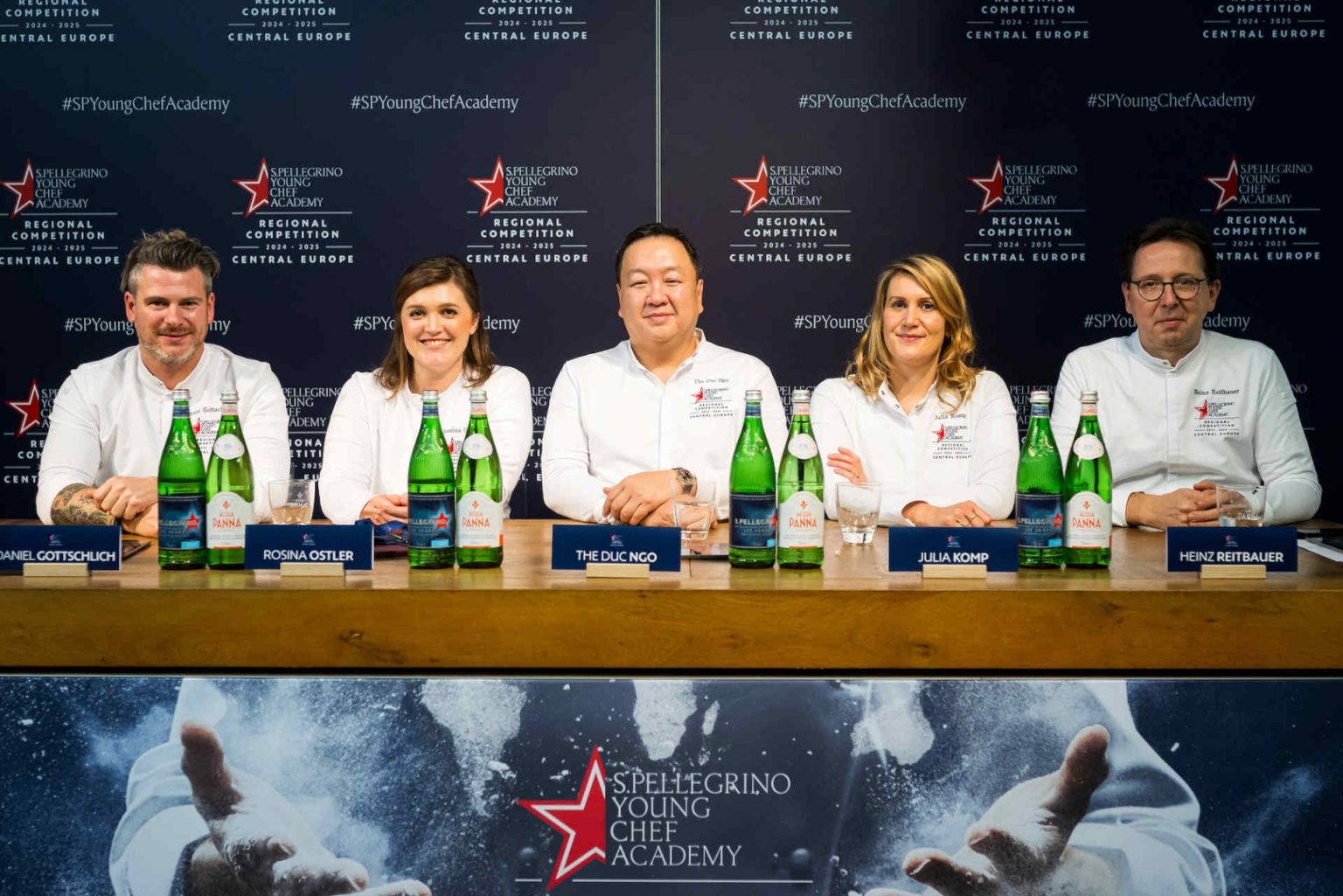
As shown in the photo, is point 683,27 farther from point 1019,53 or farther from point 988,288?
point 988,288

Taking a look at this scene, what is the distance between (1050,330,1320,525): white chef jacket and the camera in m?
2.89

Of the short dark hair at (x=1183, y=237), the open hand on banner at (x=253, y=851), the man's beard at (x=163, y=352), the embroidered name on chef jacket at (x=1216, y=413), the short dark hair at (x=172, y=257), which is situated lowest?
the open hand on banner at (x=253, y=851)

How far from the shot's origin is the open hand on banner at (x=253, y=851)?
5.11 ft

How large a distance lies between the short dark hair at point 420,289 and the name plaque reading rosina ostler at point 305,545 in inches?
49.0

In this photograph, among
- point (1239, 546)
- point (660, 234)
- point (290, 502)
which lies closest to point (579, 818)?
point (290, 502)

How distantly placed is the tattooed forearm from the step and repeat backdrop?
1.01m

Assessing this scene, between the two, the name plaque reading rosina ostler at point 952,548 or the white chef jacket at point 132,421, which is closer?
the name plaque reading rosina ostler at point 952,548

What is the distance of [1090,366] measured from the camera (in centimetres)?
296

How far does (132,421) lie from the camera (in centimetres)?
282

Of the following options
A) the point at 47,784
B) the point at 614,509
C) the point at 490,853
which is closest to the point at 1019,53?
the point at 614,509

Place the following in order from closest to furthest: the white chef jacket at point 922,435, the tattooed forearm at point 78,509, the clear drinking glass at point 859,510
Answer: the clear drinking glass at point 859,510 < the tattooed forearm at point 78,509 < the white chef jacket at point 922,435

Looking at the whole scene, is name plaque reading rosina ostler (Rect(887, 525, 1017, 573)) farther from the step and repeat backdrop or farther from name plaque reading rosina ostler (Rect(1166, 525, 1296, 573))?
the step and repeat backdrop

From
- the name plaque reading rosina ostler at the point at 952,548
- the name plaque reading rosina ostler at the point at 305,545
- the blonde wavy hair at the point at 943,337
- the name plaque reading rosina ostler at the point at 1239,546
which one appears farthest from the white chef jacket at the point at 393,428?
the name plaque reading rosina ostler at the point at 1239,546

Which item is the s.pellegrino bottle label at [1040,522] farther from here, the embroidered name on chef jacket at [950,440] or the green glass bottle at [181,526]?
the green glass bottle at [181,526]
